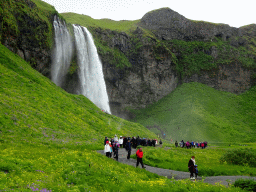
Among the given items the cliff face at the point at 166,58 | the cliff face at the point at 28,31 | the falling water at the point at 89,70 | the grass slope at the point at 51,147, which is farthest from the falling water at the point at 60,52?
the grass slope at the point at 51,147

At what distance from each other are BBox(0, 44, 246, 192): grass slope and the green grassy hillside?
35923 mm

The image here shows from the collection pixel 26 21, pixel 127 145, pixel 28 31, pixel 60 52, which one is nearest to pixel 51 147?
pixel 127 145

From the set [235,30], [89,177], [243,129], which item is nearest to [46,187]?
[89,177]

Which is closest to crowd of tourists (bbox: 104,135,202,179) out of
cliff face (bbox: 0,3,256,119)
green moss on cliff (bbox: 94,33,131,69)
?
cliff face (bbox: 0,3,256,119)

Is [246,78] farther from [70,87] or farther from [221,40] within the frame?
[70,87]

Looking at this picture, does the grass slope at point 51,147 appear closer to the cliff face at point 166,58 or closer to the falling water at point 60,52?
the falling water at point 60,52

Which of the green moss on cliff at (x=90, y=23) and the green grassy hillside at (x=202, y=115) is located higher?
the green moss on cliff at (x=90, y=23)

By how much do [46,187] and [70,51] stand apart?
60.5 meters

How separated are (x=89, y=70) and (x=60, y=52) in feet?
35.6

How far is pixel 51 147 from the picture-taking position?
19.7m

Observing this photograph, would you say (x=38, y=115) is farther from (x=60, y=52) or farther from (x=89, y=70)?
(x=89, y=70)

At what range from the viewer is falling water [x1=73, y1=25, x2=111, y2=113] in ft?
213

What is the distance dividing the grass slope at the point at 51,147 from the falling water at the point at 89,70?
15907 mm

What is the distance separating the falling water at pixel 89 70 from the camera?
64.9m
